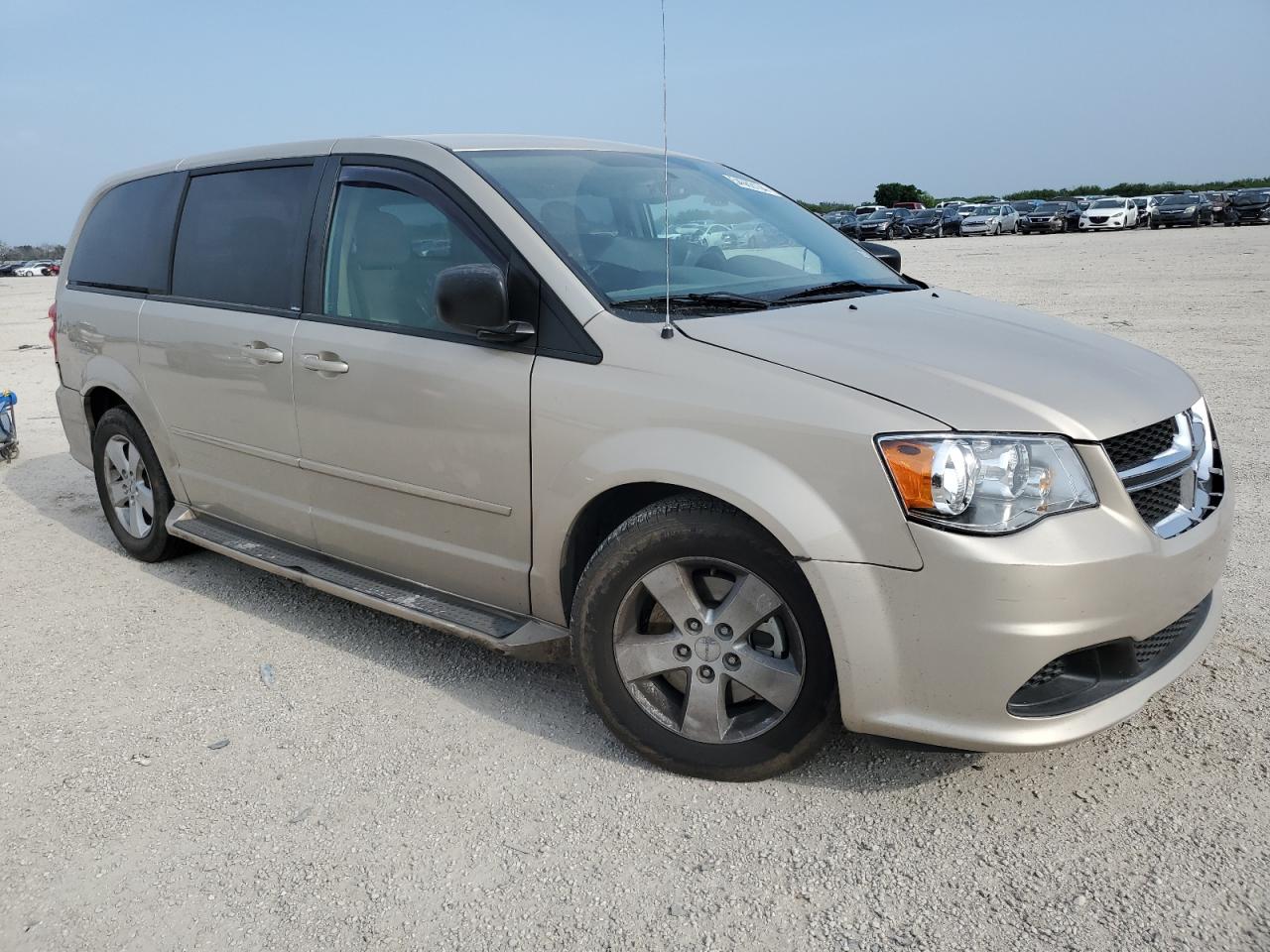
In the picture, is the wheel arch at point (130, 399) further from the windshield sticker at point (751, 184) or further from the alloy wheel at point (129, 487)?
the windshield sticker at point (751, 184)

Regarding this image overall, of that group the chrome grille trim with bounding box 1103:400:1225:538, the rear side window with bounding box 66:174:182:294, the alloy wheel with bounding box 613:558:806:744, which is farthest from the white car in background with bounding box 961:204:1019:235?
the alloy wheel with bounding box 613:558:806:744

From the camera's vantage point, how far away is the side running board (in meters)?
3.31

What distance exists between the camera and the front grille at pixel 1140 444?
2.66 meters

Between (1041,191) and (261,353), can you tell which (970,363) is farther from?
(1041,191)

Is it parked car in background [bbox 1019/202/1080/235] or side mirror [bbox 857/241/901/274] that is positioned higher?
side mirror [bbox 857/241/901/274]

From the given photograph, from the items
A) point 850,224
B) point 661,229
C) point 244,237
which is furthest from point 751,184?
point 850,224

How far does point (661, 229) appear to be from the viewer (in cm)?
366

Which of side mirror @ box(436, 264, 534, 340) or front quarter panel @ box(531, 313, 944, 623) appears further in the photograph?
side mirror @ box(436, 264, 534, 340)

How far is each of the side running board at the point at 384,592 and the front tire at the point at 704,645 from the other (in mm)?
228

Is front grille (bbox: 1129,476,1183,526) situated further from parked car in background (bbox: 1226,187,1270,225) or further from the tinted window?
parked car in background (bbox: 1226,187,1270,225)

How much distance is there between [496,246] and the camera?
329 centimetres

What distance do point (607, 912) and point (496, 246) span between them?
6.38ft

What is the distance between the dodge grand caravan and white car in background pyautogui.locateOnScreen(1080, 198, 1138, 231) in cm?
4286

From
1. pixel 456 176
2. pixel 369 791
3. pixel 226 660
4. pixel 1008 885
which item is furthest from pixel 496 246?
pixel 1008 885
